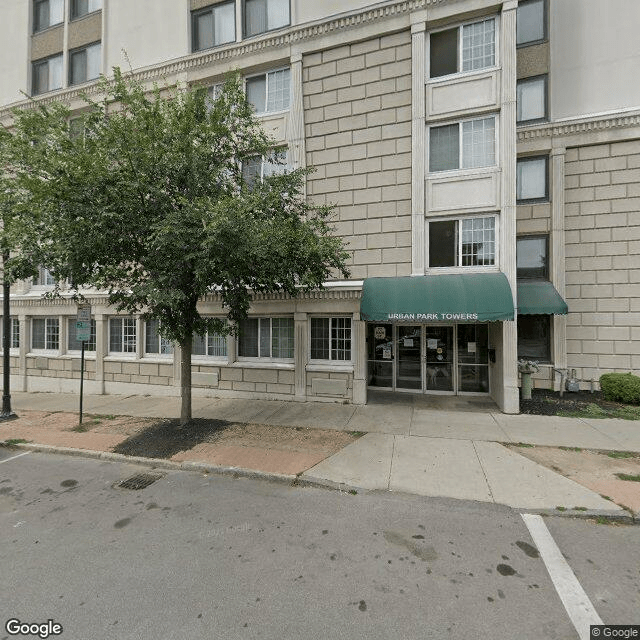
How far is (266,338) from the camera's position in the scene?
38.1ft

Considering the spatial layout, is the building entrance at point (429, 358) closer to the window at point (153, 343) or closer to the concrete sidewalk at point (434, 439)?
the concrete sidewalk at point (434, 439)

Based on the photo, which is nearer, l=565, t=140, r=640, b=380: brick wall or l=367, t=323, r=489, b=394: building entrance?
l=367, t=323, r=489, b=394: building entrance

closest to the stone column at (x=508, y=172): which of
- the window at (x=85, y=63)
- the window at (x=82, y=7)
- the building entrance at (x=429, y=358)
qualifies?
the building entrance at (x=429, y=358)

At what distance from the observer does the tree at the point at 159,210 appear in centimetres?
633

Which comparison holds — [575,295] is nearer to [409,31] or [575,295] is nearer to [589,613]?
[409,31]

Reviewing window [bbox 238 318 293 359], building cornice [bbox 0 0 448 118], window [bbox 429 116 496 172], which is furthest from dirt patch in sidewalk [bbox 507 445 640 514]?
building cornice [bbox 0 0 448 118]

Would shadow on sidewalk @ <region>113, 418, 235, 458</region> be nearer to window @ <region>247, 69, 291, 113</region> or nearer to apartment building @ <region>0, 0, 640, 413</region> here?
apartment building @ <region>0, 0, 640, 413</region>

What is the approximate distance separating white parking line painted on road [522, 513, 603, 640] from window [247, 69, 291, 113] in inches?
504

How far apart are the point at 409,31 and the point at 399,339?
31.1 feet

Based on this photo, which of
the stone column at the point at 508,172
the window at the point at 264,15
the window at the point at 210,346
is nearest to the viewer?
the stone column at the point at 508,172

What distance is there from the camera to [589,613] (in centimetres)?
306

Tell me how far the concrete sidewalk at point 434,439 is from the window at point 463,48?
996 cm

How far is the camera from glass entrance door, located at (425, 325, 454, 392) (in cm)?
1170

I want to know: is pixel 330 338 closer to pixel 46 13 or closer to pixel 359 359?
pixel 359 359
